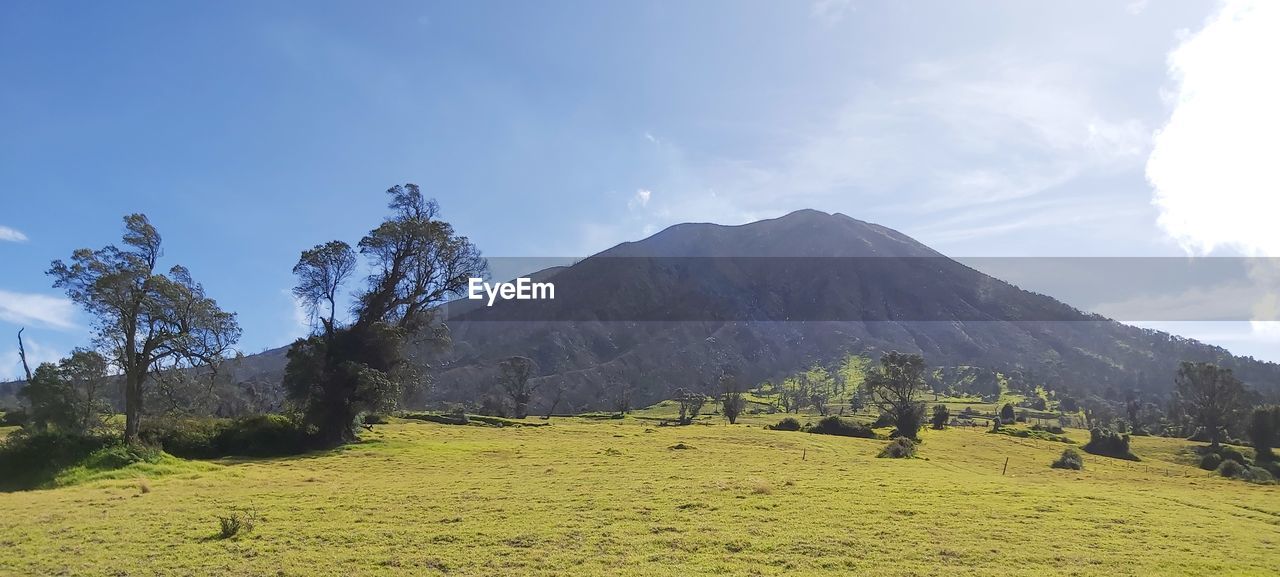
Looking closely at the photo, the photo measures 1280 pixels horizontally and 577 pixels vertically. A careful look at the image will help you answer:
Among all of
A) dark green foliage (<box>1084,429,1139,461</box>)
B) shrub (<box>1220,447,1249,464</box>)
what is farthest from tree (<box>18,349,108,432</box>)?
shrub (<box>1220,447,1249,464</box>)

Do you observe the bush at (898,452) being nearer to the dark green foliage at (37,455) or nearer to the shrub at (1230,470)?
the shrub at (1230,470)

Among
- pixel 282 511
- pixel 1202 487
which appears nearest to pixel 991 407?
pixel 1202 487

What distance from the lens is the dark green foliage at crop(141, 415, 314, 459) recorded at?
41281mm

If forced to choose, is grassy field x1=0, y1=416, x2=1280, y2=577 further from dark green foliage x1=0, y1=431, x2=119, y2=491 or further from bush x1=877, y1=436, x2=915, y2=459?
bush x1=877, y1=436, x2=915, y2=459

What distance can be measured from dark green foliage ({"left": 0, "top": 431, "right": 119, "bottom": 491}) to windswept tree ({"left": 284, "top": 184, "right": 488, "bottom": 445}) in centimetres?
1519

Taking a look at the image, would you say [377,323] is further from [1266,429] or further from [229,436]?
[1266,429]

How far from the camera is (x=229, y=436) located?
147 feet

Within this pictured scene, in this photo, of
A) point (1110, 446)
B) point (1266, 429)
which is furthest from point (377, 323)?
point (1266, 429)

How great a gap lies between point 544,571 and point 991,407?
180 meters

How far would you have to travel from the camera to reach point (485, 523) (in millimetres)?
20625

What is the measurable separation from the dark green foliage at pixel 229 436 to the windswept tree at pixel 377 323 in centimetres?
168

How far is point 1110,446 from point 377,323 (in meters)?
72.1

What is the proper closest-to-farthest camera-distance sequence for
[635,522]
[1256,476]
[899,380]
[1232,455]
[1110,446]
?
[635,522] → [1256,476] → [1232,455] → [1110,446] → [899,380]

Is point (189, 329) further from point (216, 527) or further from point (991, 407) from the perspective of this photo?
point (991, 407)
